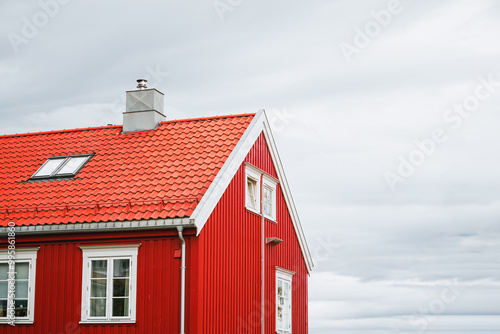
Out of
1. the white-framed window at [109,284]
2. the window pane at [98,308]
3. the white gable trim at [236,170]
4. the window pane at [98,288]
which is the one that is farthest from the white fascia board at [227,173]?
the window pane at [98,308]

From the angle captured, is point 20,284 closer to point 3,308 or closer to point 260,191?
point 3,308

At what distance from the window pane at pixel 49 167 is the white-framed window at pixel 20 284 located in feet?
10.2

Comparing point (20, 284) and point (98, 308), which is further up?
point (20, 284)

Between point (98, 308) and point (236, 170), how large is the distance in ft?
17.6

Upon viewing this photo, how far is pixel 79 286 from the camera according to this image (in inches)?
745

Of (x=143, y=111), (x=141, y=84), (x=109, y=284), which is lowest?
(x=109, y=284)

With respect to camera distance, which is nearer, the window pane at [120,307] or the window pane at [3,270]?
the window pane at [120,307]

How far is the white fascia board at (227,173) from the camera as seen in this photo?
18041mm

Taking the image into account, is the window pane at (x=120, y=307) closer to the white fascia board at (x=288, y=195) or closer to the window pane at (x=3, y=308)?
the window pane at (x=3, y=308)

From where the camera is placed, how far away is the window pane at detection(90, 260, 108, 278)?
18828 mm

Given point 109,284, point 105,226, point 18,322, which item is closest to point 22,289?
point 18,322

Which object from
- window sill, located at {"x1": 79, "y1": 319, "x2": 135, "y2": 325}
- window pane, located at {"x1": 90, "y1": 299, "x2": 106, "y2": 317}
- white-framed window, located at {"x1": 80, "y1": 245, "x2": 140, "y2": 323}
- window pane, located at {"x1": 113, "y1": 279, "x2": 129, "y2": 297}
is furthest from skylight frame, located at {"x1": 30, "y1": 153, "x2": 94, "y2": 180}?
window sill, located at {"x1": 79, "y1": 319, "x2": 135, "y2": 325}

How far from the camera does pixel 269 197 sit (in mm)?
24125

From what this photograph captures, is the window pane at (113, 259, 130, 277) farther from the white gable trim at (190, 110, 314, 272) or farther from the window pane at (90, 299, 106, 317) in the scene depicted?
the white gable trim at (190, 110, 314, 272)
